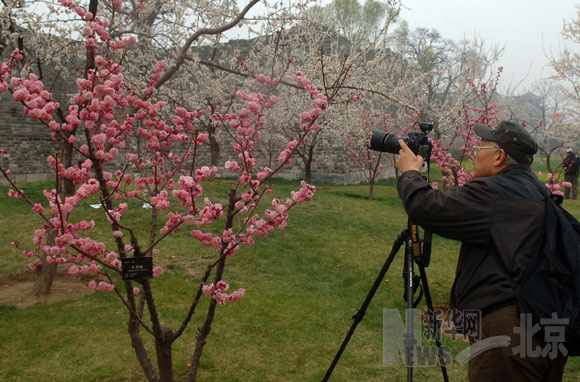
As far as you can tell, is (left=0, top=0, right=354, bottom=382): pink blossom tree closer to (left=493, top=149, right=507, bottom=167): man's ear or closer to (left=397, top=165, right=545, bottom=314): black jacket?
(left=397, top=165, right=545, bottom=314): black jacket

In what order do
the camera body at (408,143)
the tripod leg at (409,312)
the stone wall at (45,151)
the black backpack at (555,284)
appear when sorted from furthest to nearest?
the stone wall at (45,151), the tripod leg at (409,312), the camera body at (408,143), the black backpack at (555,284)

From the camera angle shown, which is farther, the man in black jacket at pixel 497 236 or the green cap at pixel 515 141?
the green cap at pixel 515 141

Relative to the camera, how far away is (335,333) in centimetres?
453

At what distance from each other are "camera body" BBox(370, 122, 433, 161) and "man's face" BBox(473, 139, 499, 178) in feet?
0.88

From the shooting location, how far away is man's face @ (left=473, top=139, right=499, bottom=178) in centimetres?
223

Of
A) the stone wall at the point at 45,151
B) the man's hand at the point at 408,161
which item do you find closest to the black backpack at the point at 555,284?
the man's hand at the point at 408,161

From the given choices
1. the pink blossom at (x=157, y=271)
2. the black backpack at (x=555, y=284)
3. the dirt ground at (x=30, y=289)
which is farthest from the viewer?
the dirt ground at (x=30, y=289)

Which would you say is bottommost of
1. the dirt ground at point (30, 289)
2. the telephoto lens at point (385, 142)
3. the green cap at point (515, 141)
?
the dirt ground at point (30, 289)

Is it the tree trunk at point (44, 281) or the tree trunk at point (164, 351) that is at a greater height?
the tree trunk at point (164, 351)

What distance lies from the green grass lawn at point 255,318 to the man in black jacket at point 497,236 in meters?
1.46

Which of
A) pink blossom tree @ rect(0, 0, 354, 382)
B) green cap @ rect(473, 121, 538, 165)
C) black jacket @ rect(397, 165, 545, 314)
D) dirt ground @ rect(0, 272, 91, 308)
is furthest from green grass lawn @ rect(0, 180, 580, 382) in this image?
green cap @ rect(473, 121, 538, 165)

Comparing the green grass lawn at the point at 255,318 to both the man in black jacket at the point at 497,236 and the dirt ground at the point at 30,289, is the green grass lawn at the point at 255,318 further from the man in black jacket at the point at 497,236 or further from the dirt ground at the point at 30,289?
the man in black jacket at the point at 497,236

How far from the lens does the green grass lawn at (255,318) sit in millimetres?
3801

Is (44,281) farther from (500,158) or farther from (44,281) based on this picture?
(500,158)
